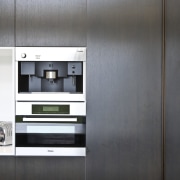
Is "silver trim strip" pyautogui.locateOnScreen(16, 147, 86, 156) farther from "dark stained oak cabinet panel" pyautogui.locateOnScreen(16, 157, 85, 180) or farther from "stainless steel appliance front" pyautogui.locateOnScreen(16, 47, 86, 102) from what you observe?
"stainless steel appliance front" pyautogui.locateOnScreen(16, 47, 86, 102)

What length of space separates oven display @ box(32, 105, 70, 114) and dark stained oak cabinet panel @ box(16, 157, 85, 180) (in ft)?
1.20

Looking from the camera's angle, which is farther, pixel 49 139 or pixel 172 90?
pixel 49 139

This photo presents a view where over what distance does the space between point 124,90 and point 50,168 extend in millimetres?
Result: 857

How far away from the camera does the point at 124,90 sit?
2.25 m

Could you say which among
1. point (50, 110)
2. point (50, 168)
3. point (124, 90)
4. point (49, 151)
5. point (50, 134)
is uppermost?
point (124, 90)

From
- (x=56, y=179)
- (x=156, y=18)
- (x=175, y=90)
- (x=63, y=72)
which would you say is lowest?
(x=56, y=179)

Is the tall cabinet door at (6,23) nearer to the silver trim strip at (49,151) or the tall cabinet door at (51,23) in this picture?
the tall cabinet door at (51,23)

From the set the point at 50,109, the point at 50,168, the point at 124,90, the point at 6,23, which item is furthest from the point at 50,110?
the point at 6,23

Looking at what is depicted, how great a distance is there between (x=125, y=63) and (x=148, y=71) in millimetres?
193

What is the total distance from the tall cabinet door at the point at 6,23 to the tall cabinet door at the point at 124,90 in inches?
24.3

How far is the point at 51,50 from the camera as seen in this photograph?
7.39 ft

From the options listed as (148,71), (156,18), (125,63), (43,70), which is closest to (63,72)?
(43,70)

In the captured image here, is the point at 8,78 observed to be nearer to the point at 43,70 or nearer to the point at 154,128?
the point at 43,70

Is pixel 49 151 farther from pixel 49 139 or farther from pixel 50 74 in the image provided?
pixel 50 74
